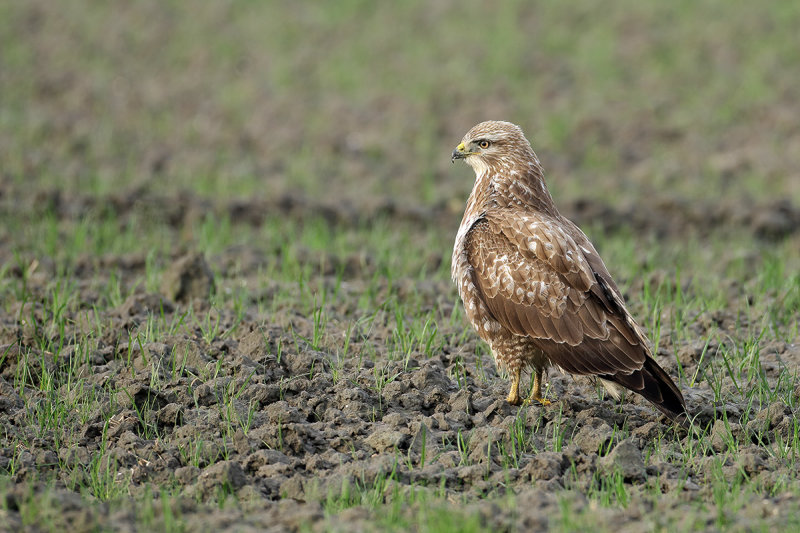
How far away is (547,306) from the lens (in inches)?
230

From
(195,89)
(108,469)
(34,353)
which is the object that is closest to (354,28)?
(195,89)

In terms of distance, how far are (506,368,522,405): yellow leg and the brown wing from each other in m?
0.30

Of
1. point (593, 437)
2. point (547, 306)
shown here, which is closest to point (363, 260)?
point (547, 306)

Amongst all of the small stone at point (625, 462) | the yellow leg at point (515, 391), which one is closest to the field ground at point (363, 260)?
the small stone at point (625, 462)

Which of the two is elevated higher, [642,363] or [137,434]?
[642,363]

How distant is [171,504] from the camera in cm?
471

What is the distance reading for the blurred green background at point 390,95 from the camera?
1292cm

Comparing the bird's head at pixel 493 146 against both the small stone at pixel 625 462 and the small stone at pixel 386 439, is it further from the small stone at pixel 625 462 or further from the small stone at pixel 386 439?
the small stone at pixel 625 462

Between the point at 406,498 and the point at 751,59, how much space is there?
13530mm

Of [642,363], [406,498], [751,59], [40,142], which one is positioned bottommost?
[406,498]

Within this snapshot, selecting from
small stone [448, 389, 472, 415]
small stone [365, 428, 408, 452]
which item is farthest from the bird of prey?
small stone [365, 428, 408, 452]

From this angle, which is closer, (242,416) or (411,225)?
(242,416)

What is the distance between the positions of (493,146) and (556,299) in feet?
4.44

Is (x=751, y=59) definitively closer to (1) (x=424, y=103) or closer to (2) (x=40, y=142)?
(1) (x=424, y=103)
